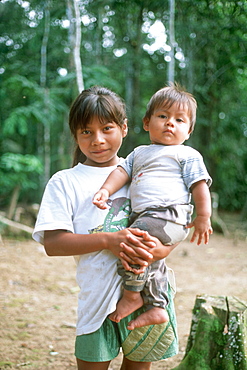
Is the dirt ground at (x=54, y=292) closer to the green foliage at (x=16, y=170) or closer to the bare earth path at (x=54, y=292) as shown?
the bare earth path at (x=54, y=292)

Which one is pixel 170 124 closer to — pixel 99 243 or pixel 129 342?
pixel 99 243

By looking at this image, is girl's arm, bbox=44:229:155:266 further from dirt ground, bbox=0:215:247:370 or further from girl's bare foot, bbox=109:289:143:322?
dirt ground, bbox=0:215:247:370

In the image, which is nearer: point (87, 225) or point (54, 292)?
point (87, 225)

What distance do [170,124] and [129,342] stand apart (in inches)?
32.0

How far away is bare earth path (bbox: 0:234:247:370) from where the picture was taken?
2.64 metres

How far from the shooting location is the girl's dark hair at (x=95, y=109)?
1.40 m

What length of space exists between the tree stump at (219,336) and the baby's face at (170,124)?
101cm

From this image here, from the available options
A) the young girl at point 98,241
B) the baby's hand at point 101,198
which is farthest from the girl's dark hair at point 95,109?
the baby's hand at point 101,198

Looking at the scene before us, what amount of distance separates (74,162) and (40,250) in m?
4.20

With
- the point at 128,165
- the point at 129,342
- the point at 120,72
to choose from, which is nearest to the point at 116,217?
the point at 128,165

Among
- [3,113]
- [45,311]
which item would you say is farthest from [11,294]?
[3,113]

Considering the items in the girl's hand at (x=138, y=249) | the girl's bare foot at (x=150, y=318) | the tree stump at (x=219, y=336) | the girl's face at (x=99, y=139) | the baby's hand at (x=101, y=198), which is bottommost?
the tree stump at (x=219, y=336)

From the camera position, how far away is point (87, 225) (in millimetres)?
1366

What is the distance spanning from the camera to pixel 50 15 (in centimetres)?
611
